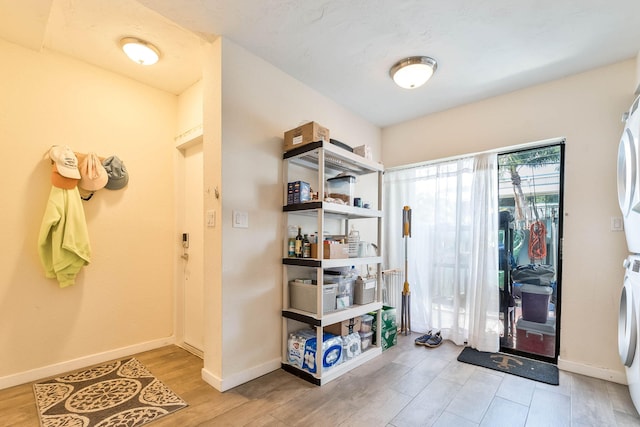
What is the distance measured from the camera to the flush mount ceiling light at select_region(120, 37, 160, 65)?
219 cm

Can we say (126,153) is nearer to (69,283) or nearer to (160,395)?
(69,283)

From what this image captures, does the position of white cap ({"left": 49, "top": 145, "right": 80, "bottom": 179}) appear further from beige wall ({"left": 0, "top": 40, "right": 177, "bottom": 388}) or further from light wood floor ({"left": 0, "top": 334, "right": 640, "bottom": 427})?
light wood floor ({"left": 0, "top": 334, "right": 640, "bottom": 427})

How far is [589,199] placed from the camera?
7.84ft

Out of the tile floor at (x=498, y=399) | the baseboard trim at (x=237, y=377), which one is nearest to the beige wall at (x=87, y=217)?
the baseboard trim at (x=237, y=377)

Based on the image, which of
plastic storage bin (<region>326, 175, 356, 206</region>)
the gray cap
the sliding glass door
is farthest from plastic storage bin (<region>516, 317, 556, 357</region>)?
the gray cap

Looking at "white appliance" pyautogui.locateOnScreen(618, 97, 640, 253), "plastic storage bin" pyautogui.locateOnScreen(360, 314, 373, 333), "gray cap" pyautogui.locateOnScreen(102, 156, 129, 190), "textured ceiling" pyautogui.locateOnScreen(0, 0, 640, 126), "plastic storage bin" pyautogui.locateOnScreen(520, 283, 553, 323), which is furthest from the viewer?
"plastic storage bin" pyautogui.locateOnScreen(520, 283, 553, 323)

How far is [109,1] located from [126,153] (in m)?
1.30

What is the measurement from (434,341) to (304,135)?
2.43 metres

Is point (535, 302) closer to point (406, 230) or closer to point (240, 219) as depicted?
point (406, 230)

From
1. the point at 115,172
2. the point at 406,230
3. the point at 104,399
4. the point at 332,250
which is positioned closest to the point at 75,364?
the point at 104,399

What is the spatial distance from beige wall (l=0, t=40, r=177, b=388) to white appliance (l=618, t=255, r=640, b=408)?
365 cm

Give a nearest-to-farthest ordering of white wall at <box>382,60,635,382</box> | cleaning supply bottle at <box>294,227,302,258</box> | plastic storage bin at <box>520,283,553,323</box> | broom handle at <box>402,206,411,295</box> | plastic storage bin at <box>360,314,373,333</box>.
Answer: white wall at <box>382,60,635,382</box> → cleaning supply bottle at <box>294,227,302,258</box> → plastic storage bin at <box>360,314,373,333</box> → plastic storage bin at <box>520,283,553,323</box> → broom handle at <box>402,206,411,295</box>

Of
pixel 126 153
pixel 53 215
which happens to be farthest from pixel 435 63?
pixel 53 215

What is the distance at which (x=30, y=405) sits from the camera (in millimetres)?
1847
